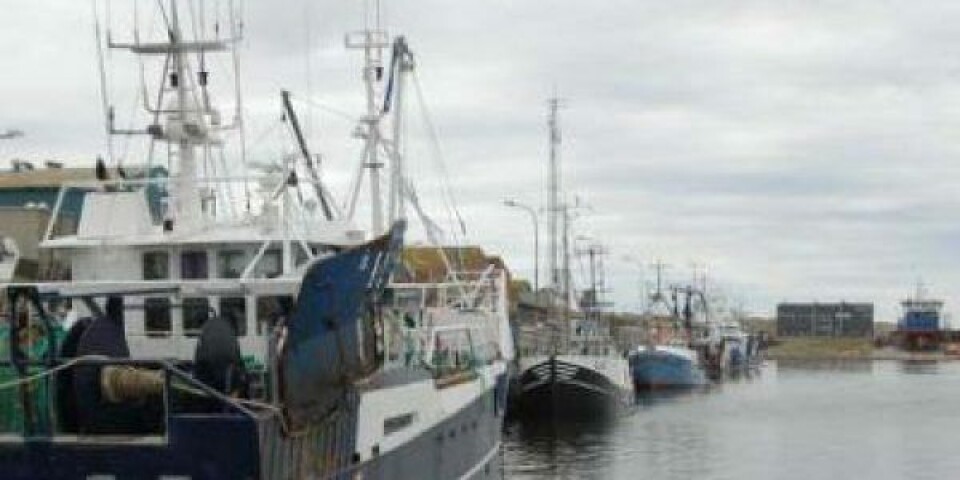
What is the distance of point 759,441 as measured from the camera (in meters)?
65.3

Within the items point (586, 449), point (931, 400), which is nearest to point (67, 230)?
point (586, 449)

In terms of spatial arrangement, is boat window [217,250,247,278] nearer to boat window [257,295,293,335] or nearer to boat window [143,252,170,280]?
boat window [143,252,170,280]

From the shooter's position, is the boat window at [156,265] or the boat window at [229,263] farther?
the boat window at [156,265]

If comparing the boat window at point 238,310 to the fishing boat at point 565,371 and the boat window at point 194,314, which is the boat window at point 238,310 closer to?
the boat window at point 194,314

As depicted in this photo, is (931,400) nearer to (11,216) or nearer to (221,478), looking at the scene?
(11,216)

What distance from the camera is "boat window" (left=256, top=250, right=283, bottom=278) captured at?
25.6 m

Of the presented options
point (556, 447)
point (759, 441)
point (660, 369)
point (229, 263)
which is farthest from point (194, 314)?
point (660, 369)

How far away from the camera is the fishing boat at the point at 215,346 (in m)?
18.4

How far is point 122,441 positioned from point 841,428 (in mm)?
59299

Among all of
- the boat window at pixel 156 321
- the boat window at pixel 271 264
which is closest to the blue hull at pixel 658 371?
the boat window at pixel 271 264

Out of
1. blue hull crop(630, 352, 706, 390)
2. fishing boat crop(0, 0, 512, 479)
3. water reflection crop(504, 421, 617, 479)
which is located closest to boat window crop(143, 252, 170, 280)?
fishing boat crop(0, 0, 512, 479)

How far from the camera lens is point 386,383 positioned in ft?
80.1

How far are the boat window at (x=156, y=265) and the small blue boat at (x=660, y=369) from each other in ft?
307

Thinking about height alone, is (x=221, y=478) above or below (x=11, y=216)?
below
